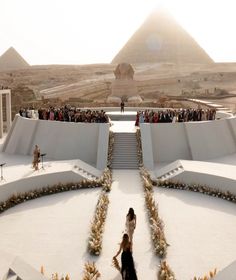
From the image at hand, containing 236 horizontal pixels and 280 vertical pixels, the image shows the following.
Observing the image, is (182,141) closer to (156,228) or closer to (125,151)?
(125,151)

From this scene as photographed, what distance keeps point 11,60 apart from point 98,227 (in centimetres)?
11986

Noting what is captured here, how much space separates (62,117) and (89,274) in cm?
1552

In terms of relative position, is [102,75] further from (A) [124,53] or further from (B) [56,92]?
(B) [56,92]

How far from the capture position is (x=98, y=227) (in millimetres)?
10781

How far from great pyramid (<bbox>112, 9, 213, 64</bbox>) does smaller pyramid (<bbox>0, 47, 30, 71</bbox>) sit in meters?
33.7

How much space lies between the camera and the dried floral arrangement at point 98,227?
9.66 m

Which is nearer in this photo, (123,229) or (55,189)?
(123,229)

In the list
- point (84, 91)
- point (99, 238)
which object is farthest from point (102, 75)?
point (99, 238)

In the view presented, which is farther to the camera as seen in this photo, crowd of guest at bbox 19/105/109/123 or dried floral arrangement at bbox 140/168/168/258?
crowd of guest at bbox 19/105/109/123

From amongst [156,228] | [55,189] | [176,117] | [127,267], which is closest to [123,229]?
[156,228]

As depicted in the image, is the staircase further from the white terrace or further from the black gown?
the black gown

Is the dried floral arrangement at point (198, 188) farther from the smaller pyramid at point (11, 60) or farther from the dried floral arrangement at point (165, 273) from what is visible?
the smaller pyramid at point (11, 60)

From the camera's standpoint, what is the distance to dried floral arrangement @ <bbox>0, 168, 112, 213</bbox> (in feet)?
44.1

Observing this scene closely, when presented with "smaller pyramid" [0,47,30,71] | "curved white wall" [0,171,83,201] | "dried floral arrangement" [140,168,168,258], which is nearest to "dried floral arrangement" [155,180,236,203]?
"dried floral arrangement" [140,168,168,258]
